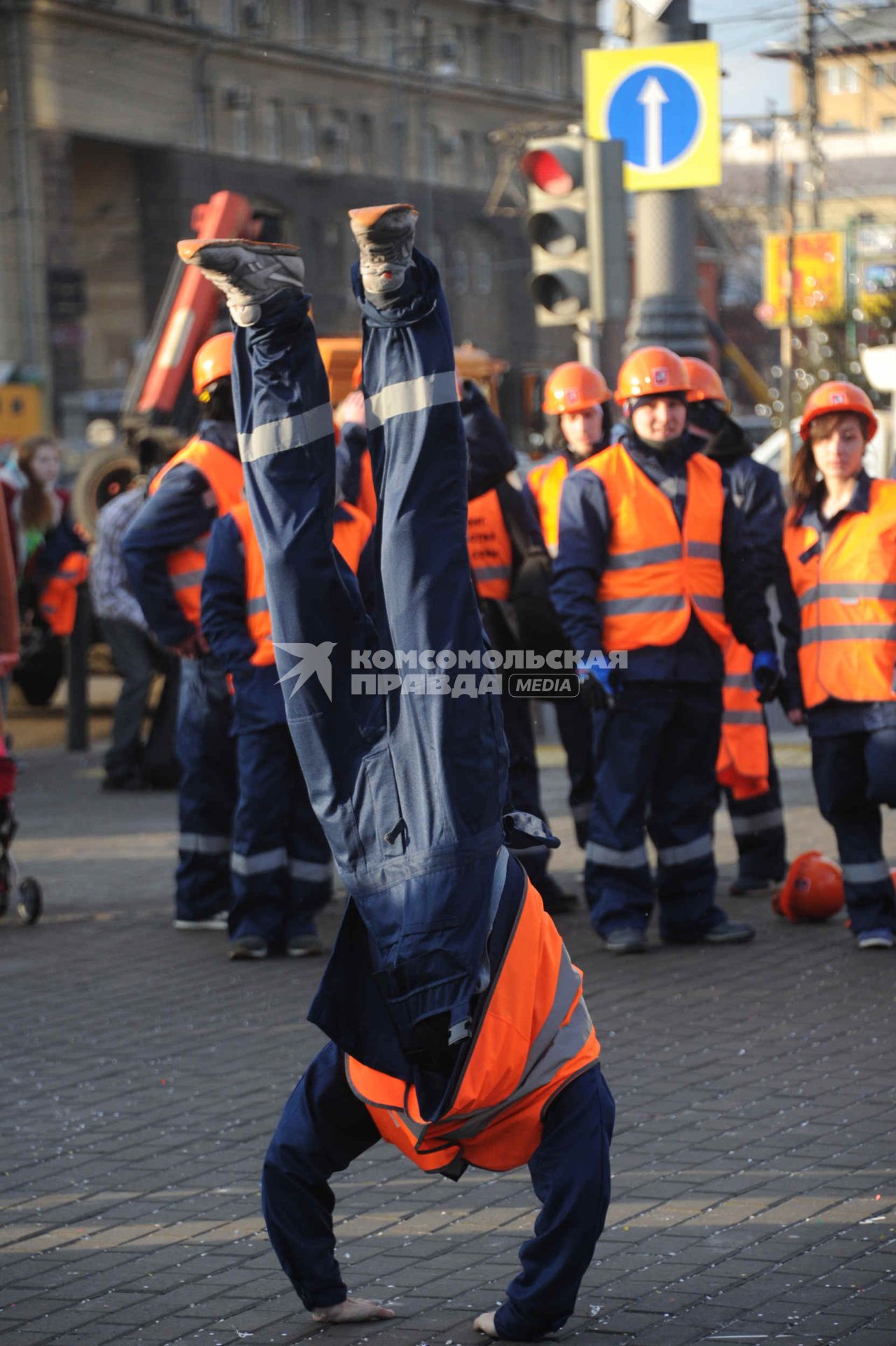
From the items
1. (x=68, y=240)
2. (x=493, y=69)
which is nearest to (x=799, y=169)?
(x=493, y=69)

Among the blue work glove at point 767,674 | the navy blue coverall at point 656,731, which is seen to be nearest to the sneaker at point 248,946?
the navy blue coverall at point 656,731

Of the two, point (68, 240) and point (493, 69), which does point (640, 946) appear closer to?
point (68, 240)

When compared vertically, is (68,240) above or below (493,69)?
below

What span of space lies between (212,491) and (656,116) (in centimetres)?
372

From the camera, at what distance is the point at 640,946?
26.0 feet

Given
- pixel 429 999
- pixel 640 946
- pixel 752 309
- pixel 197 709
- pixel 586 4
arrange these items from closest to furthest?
pixel 429 999 < pixel 640 946 < pixel 197 709 < pixel 586 4 < pixel 752 309

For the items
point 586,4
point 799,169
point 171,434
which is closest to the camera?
point 171,434

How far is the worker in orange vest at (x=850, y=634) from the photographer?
768cm

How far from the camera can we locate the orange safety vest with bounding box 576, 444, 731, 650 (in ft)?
25.6

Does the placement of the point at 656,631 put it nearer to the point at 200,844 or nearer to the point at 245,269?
the point at 200,844

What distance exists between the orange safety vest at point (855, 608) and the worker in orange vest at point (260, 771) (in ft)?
5.66

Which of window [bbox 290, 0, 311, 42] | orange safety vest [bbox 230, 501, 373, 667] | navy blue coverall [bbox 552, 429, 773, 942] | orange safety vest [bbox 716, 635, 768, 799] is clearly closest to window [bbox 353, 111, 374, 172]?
window [bbox 290, 0, 311, 42]

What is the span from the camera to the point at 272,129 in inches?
2258

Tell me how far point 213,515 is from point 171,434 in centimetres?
503
